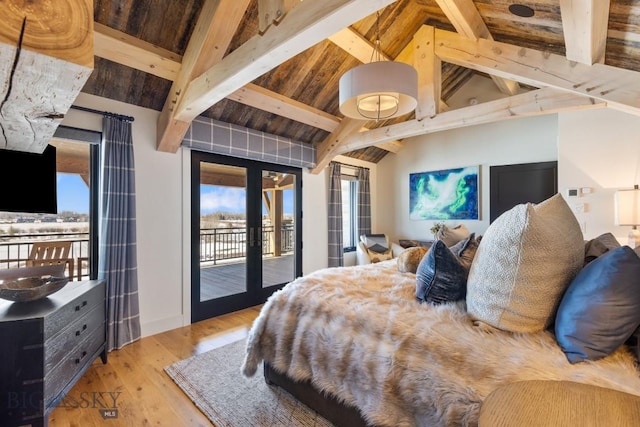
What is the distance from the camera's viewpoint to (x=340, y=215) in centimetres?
526

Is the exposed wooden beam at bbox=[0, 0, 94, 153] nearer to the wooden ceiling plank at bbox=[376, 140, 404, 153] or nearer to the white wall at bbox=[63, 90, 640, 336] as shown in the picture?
the white wall at bbox=[63, 90, 640, 336]

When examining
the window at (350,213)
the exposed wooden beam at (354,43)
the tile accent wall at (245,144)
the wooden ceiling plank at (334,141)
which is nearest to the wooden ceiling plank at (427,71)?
the exposed wooden beam at (354,43)

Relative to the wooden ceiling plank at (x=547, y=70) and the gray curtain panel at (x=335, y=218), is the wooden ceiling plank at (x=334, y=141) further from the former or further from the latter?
the wooden ceiling plank at (x=547, y=70)

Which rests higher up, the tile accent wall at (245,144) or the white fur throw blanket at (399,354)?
the tile accent wall at (245,144)

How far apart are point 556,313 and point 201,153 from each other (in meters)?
3.49

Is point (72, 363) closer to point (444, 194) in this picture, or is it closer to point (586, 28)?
point (586, 28)

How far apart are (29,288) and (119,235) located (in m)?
0.97

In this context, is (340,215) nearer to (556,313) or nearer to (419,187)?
(419,187)

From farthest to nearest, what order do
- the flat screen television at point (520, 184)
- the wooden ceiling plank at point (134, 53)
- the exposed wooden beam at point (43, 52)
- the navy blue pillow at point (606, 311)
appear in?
the flat screen television at point (520, 184), the wooden ceiling plank at point (134, 53), the navy blue pillow at point (606, 311), the exposed wooden beam at point (43, 52)

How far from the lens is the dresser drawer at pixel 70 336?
1590 millimetres

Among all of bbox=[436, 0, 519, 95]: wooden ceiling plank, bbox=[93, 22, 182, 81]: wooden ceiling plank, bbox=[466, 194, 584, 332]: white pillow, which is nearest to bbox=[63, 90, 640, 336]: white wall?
bbox=[93, 22, 182, 81]: wooden ceiling plank

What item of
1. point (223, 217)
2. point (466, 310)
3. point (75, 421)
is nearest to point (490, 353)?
point (466, 310)

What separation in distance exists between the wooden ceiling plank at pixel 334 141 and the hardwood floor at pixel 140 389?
283cm

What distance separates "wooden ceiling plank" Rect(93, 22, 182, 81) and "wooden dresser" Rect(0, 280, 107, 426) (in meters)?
1.93
